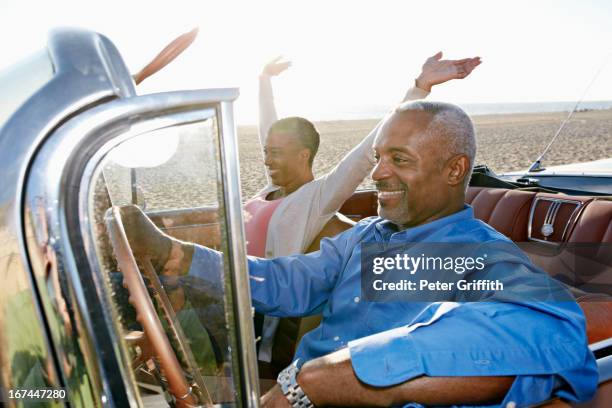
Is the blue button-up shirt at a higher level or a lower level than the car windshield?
lower

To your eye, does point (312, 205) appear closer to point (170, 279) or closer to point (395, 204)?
point (395, 204)

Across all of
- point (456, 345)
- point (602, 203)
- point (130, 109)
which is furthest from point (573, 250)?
point (130, 109)

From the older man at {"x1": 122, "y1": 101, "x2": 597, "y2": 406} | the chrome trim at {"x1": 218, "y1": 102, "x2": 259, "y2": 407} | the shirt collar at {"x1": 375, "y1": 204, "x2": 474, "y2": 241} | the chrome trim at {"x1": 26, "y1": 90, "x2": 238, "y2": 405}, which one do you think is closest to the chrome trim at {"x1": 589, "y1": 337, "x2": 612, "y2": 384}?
the older man at {"x1": 122, "y1": 101, "x2": 597, "y2": 406}

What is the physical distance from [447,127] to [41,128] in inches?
50.4

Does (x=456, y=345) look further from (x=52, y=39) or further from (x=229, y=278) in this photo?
(x=52, y=39)

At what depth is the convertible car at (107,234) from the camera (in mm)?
812

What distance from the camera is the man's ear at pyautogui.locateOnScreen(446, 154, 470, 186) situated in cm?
178

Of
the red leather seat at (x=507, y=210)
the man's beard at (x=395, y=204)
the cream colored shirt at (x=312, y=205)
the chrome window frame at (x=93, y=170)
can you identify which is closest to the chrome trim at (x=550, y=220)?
the red leather seat at (x=507, y=210)

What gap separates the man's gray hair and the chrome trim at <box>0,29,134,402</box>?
3.61ft

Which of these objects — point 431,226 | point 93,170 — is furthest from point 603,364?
point 93,170

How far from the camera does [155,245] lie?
1.22 m

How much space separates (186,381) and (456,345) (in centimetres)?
59

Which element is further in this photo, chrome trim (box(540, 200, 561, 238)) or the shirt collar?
chrome trim (box(540, 200, 561, 238))

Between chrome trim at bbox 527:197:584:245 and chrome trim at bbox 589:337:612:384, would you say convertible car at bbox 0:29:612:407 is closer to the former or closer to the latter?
chrome trim at bbox 589:337:612:384
